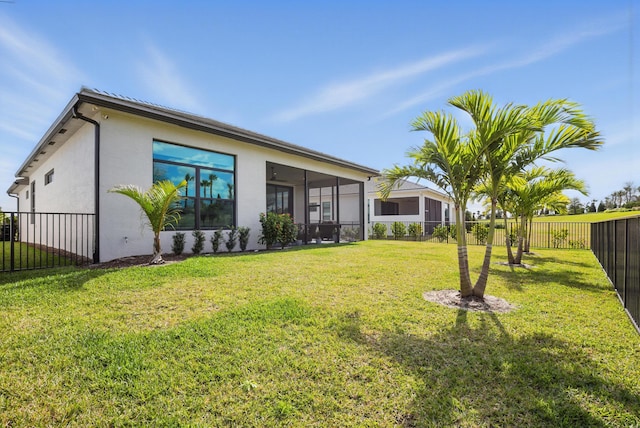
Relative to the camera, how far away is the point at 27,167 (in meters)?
12.8

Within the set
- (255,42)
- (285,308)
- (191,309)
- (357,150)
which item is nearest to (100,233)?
(191,309)

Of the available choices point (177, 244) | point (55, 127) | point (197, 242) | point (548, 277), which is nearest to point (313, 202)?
point (197, 242)

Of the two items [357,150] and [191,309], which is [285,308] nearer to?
[191,309]

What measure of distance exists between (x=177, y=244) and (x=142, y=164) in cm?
224

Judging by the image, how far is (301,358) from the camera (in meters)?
2.63

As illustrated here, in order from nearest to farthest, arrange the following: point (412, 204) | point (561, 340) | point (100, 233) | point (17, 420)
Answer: point (17, 420)
point (561, 340)
point (100, 233)
point (412, 204)

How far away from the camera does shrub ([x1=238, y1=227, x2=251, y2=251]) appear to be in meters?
9.38

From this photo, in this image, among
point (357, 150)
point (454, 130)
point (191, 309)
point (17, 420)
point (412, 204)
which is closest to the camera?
point (17, 420)

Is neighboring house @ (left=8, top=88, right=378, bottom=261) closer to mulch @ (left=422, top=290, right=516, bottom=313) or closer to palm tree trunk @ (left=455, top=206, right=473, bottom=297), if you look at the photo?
mulch @ (left=422, top=290, right=516, bottom=313)

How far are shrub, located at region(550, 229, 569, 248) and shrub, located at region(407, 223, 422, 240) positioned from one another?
6.34 meters

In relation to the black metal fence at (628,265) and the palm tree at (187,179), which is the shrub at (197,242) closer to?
the palm tree at (187,179)

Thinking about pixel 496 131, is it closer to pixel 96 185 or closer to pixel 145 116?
pixel 145 116

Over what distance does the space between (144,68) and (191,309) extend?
753 centimetres

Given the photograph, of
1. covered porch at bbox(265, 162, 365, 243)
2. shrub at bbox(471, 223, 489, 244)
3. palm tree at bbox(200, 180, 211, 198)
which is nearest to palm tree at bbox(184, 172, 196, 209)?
palm tree at bbox(200, 180, 211, 198)
